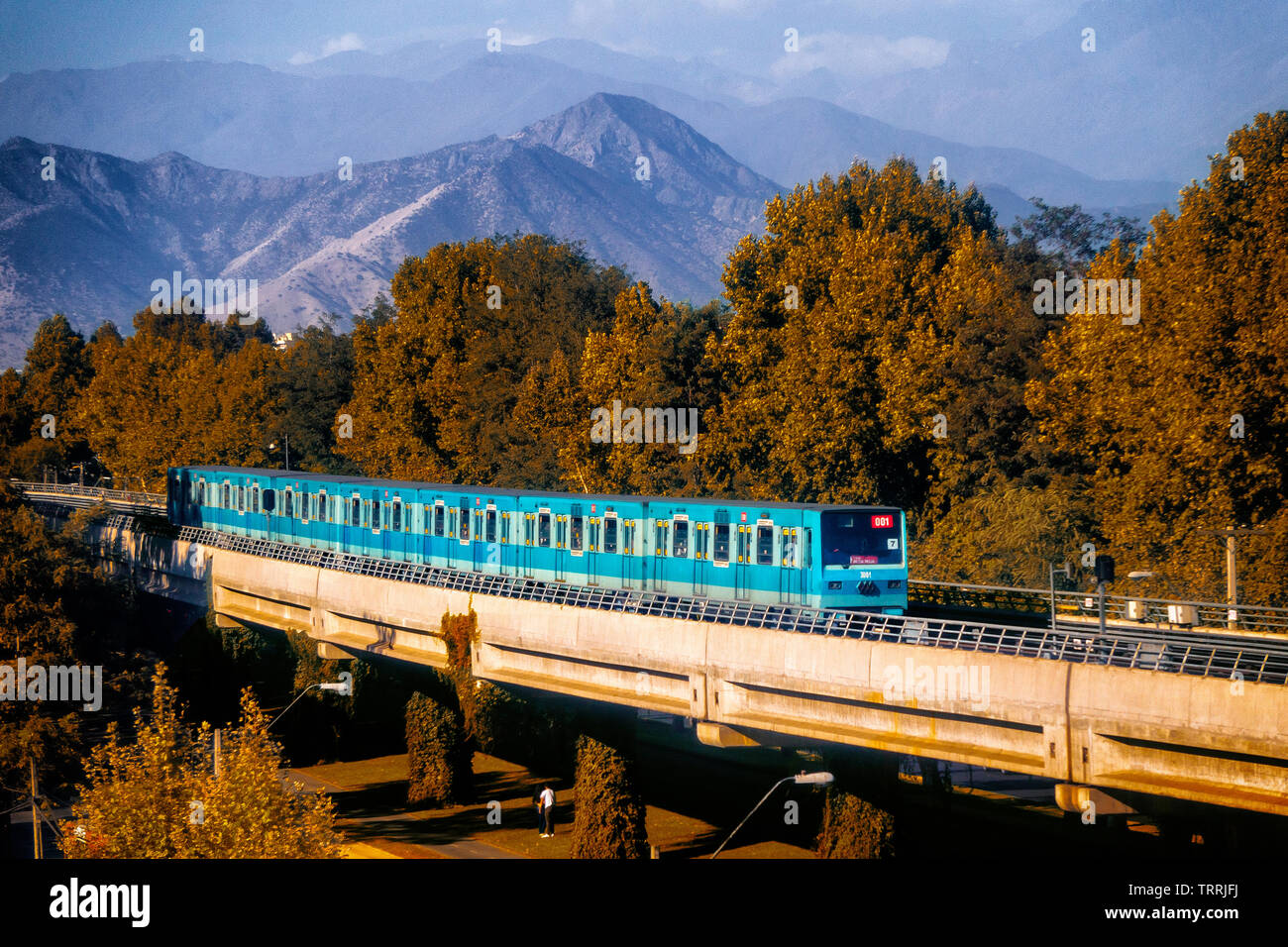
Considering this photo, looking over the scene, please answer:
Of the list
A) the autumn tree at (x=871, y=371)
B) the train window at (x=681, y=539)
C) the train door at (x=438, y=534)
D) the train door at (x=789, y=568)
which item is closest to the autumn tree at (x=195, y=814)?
the train door at (x=789, y=568)

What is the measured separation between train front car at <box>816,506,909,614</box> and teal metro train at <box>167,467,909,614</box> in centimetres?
3

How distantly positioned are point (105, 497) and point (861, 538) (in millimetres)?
76524

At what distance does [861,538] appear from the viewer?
31.3 m

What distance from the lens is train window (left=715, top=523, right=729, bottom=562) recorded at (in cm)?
3319

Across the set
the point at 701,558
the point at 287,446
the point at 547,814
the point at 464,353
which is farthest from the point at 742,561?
the point at 287,446

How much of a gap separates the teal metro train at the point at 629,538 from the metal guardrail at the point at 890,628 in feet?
2.80

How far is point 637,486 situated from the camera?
57.6m

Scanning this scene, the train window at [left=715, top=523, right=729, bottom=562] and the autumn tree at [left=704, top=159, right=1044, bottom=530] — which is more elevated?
the autumn tree at [left=704, top=159, right=1044, bottom=530]

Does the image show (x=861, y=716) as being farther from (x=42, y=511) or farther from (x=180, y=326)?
(x=180, y=326)

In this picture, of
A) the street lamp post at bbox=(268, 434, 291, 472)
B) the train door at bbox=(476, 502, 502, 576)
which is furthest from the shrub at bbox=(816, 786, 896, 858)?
the street lamp post at bbox=(268, 434, 291, 472)

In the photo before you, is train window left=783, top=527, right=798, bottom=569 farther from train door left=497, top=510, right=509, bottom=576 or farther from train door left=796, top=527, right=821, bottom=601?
train door left=497, top=510, right=509, bottom=576
